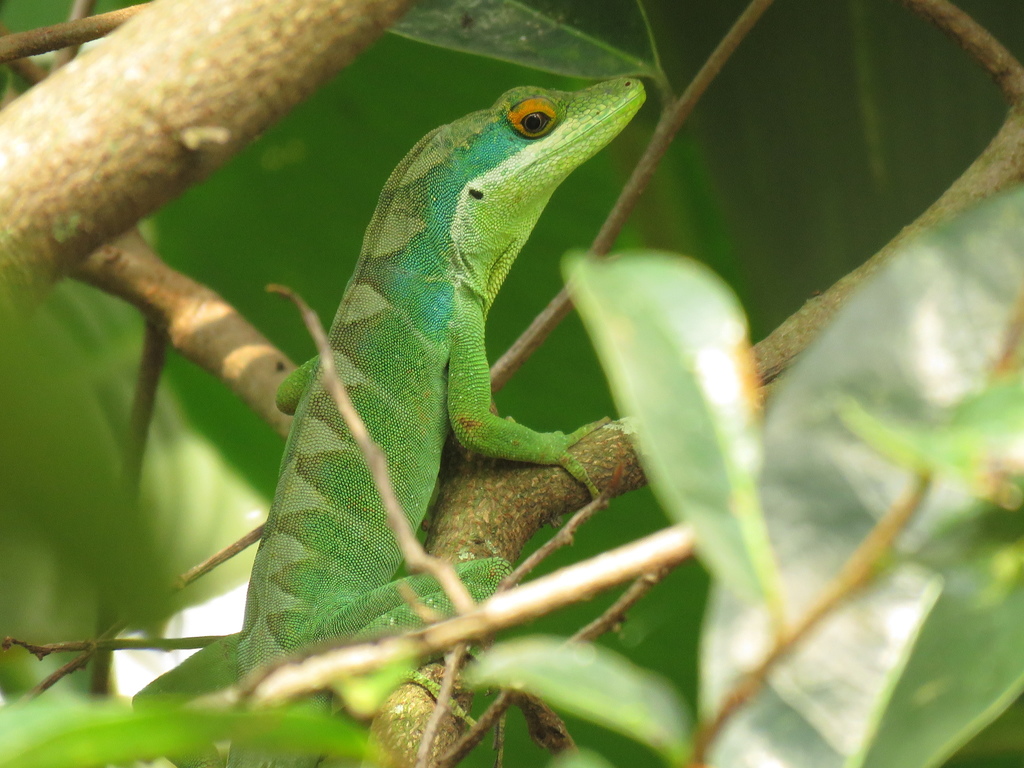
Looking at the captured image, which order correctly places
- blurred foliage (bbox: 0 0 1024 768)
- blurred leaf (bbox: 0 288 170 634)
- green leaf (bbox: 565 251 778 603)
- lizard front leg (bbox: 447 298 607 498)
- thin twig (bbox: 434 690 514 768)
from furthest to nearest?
blurred foliage (bbox: 0 0 1024 768)
lizard front leg (bbox: 447 298 607 498)
thin twig (bbox: 434 690 514 768)
green leaf (bbox: 565 251 778 603)
blurred leaf (bbox: 0 288 170 634)

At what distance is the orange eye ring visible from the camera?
9.37 ft

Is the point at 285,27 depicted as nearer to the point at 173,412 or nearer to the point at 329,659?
the point at 329,659

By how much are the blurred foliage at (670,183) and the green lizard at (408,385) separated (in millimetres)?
569

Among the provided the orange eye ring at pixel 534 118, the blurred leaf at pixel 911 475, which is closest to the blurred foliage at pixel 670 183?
the orange eye ring at pixel 534 118

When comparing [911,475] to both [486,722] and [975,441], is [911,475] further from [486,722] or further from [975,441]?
[486,722]

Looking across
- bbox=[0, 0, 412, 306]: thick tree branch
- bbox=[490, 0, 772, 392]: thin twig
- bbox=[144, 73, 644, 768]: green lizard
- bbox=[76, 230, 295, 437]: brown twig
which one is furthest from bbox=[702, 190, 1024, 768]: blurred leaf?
bbox=[76, 230, 295, 437]: brown twig

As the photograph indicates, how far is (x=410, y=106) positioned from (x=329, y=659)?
3.03 meters

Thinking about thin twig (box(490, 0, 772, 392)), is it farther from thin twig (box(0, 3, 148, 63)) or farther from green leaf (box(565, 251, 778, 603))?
green leaf (box(565, 251, 778, 603))

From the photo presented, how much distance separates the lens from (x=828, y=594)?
614mm

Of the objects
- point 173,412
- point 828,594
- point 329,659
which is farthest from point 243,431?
point 828,594

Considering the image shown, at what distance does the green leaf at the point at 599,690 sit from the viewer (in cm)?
64

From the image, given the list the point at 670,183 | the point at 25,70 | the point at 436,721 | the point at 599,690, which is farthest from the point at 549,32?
the point at 599,690

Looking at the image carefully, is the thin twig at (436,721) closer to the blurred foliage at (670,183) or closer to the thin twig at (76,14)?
the blurred foliage at (670,183)

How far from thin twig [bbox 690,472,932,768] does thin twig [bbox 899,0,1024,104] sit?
84.1 inches
